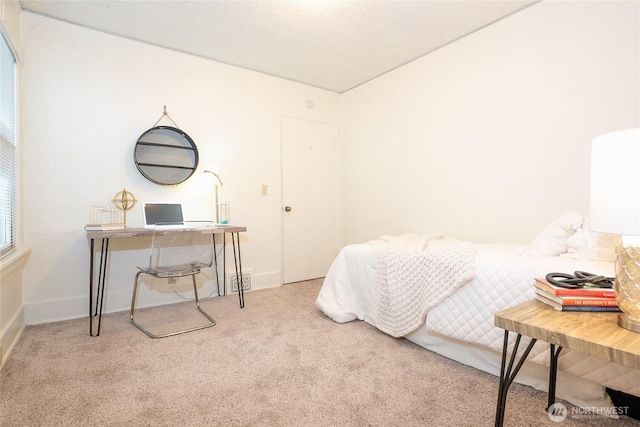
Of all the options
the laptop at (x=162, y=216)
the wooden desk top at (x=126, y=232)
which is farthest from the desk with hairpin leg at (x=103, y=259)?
the laptop at (x=162, y=216)

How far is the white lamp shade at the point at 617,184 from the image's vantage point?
861 millimetres

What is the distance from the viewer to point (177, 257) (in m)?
2.83

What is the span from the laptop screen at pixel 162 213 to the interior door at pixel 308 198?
3.91 feet

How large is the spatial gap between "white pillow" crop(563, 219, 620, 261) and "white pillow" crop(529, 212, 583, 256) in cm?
4

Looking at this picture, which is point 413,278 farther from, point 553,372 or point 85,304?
point 85,304

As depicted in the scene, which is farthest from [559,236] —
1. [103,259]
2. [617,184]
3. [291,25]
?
[103,259]

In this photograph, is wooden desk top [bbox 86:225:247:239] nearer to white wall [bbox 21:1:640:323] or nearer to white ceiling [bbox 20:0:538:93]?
white wall [bbox 21:1:640:323]

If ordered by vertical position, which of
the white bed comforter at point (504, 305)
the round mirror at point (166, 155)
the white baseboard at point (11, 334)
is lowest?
the white baseboard at point (11, 334)

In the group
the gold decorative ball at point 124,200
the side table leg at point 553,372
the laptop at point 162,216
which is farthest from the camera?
the gold decorative ball at point 124,200

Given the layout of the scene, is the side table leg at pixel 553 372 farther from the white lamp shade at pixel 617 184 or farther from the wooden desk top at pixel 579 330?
the white lamp shade at pixel 617 184

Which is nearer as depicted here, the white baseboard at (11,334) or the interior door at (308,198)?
the white baseboard at (11,334)

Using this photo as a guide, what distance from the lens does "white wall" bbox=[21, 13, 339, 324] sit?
101 inches

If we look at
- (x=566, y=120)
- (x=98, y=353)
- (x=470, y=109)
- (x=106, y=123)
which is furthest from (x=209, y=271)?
(x=566, y=120)

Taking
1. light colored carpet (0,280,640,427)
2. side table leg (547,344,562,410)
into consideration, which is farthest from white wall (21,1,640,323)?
side table leg (547,344,562,410)
